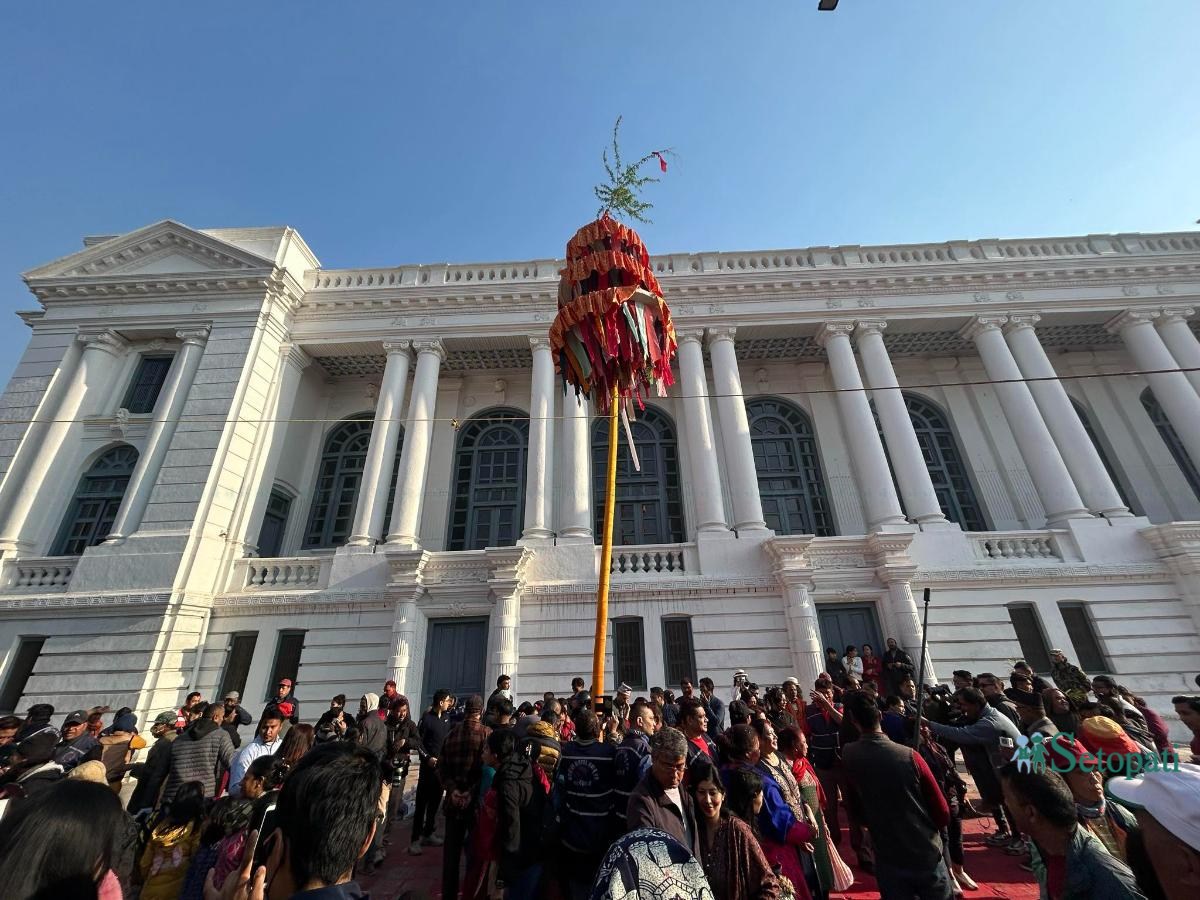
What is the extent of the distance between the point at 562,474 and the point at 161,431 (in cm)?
1073

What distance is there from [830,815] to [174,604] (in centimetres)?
1353

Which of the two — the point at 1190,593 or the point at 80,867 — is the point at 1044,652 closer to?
the point at 1190,593

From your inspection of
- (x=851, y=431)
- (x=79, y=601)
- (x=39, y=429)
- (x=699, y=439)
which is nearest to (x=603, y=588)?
(x=699, y=439)

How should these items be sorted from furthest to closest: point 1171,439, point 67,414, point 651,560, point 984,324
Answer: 1. point 1171,439
2. point 984,324
3. point 67,414
4. point 651,560

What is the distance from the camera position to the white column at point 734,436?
44.6 feet

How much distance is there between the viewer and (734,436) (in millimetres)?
14383

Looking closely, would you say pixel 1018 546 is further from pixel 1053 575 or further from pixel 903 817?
pixel 903 817

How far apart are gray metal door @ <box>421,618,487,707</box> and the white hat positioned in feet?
39.8

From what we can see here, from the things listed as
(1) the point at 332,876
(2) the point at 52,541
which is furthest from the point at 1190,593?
(2) the point at 52,541

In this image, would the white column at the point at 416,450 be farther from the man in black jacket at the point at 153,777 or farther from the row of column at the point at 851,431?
the man in black jacket at the point at 153,777

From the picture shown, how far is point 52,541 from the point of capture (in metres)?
13.4

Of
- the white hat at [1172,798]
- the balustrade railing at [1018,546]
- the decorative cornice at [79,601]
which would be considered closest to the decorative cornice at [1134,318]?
the balustrade railing at [1018,546]

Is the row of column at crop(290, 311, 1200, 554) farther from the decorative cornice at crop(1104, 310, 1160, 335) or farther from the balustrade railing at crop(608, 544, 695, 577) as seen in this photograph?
the balustrade railing at crop(608, 544, 695, 577)

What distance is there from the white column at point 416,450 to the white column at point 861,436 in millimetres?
11688
